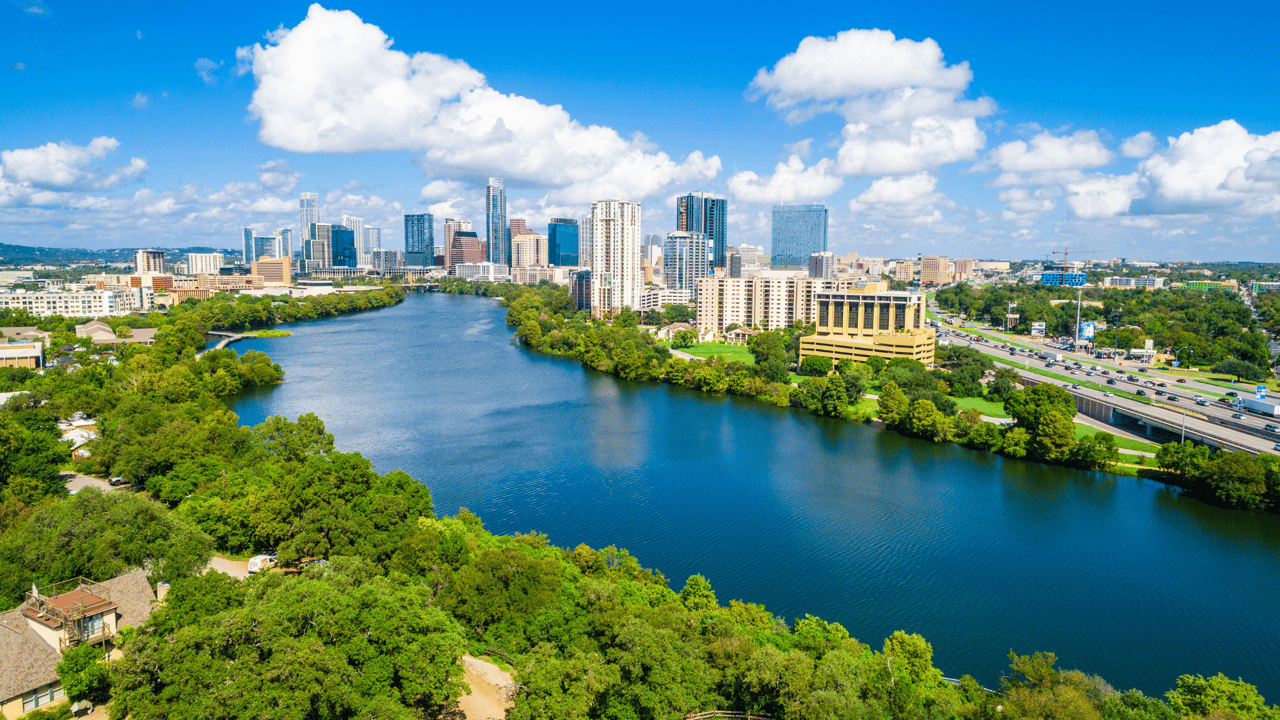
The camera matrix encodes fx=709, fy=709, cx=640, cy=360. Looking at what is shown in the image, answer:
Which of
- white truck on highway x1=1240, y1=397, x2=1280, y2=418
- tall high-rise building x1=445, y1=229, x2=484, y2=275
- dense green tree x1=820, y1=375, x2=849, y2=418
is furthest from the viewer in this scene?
tall high-rise building x1=445, y1=229, x2=484, y2=275

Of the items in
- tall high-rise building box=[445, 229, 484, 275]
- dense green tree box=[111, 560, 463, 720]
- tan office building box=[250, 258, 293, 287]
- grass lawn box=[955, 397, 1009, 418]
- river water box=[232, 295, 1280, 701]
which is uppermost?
tall high-rise building box=[445, 229, 484, 275]

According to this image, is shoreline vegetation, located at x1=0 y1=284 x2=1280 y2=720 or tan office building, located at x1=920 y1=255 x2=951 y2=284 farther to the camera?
tan office building, located at x1=920 y1=255 x2=951 y2=284

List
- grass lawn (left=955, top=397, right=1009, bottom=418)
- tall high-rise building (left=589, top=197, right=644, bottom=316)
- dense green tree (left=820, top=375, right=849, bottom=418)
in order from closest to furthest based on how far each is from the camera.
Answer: grass lawn (left=955, top=397, right=1009, bottom=418) → dense green tree (left=820, top=375, right=849, bottom=418) → tall high-rise building (left=589, top=197, right=644, bottom=316)

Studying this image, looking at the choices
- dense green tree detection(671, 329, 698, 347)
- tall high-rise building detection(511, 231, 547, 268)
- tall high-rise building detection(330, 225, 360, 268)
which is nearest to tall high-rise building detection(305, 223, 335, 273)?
tall high-rise building detection(330, 225, 360, 268)

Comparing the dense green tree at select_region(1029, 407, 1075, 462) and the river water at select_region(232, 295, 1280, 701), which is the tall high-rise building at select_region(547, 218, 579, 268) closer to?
the river water at select_region(232, 295, 1280, 701)

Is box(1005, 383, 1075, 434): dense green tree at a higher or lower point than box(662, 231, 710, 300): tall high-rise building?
lower

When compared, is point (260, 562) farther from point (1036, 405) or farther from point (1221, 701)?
point (1036, 405)
